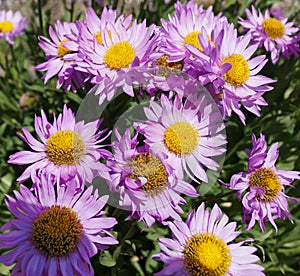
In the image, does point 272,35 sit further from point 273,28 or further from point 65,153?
point 65,153

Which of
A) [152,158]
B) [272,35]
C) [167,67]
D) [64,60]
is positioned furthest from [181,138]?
[272,35]

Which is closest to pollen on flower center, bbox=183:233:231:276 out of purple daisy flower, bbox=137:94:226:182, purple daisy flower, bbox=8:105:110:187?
purple daisy flower, bbox=137:94:226:182

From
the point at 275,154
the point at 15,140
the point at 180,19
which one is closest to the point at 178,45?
the point at 180,19

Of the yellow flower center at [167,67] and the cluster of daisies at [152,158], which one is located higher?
the yellow flower center at [167,67]

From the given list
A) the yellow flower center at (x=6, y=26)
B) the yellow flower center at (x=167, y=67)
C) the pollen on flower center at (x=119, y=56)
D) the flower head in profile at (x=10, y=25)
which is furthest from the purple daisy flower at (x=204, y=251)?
the yellow flower center at (x=6, y=26)

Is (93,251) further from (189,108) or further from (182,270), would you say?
(189,108)

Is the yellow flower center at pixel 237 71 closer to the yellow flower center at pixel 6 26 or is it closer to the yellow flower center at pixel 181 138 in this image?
the yellow flower center at pixel 181 138
